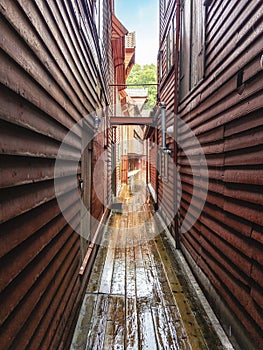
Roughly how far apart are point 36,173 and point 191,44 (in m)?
3.26

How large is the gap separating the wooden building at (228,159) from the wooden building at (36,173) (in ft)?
4.28

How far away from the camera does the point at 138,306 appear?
252 cm

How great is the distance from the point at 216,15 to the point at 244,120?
4.46 ft

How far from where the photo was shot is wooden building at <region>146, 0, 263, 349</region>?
1.70 meters

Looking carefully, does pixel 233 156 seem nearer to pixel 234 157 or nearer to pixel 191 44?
pixel 234 157

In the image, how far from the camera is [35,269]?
3.98 feet

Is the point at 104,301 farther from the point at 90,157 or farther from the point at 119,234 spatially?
the point at 119,234

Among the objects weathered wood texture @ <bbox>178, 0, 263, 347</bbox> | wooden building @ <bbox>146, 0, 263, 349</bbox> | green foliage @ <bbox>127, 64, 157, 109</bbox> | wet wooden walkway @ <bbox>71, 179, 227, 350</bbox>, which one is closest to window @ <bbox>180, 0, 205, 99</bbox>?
wooden building @ <bbox>146, 0, 263, 349</bbox>

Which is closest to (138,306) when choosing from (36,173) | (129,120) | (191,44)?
(36,173)

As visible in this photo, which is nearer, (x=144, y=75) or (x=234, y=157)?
(x=234, y=157)

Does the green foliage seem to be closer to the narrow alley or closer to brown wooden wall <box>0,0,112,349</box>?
the narrow alley

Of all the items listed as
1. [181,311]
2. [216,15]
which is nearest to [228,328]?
[181,311]

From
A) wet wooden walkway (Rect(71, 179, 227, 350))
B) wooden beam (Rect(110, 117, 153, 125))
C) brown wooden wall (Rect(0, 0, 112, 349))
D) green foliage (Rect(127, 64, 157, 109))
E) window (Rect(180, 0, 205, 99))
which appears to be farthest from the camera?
green foliage (Rect(127, 64, 157, 109))

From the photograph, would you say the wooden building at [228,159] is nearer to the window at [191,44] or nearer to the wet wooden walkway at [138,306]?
the window at [191,44]
